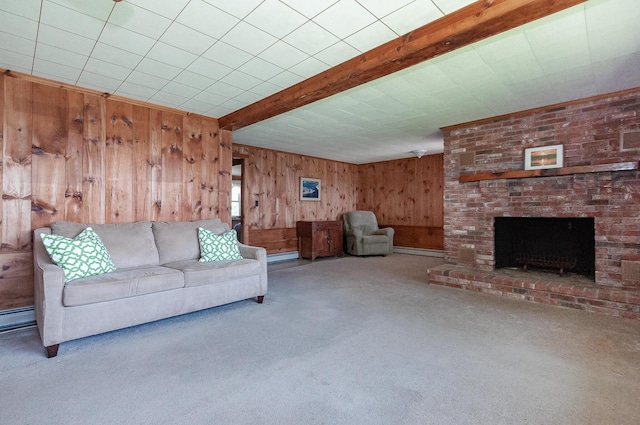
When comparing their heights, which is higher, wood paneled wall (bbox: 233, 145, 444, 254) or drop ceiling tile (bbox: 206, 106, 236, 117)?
drop ceiling tile (bbox: 206, 106, 236, 117)

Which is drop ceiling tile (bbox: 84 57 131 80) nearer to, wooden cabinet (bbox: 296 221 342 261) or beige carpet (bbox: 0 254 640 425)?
beige carpet (bbox: 0 254 640 425)

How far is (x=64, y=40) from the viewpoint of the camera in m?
2.37

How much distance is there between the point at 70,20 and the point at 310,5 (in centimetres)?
166

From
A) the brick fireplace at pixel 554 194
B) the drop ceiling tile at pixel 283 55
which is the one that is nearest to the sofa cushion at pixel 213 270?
the drop ceiling tile at pixel 283 55

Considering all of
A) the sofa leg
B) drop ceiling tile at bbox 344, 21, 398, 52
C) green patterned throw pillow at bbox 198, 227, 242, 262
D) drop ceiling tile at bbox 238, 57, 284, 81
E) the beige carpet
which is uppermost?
drop ceiling tile at bbox 238, 57, 284, 81

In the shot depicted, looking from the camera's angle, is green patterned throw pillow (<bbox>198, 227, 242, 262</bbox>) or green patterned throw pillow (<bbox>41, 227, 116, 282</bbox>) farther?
green patterned throw pillow (<bbox>198, 227, 242, 262</bbox>)

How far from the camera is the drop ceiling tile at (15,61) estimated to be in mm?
2551

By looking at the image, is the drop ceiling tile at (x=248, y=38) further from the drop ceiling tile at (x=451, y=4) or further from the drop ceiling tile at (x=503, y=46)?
the drop ceiling tile at (x=503, y=46)

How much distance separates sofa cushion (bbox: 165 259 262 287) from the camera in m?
2.95

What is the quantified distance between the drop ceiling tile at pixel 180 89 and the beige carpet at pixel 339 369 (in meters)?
2.33

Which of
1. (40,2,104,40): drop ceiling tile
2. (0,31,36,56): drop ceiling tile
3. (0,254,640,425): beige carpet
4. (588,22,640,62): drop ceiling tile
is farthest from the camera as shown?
(0,31,36,56): drop ceiling tile

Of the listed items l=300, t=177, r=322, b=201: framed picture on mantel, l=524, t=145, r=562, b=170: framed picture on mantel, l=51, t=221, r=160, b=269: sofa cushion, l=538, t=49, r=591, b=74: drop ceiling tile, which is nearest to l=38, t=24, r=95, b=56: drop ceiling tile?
l=51, t=221, r=160, b=269: sofa cushion

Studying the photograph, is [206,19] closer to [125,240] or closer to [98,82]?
[98,82]

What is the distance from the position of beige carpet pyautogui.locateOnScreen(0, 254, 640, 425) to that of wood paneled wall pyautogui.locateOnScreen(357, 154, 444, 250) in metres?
3.90
